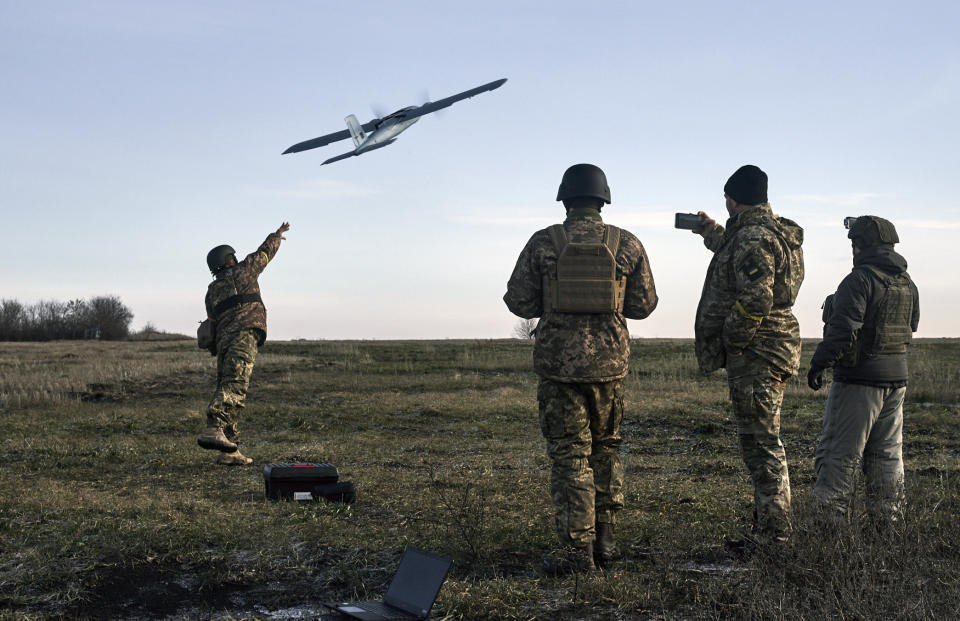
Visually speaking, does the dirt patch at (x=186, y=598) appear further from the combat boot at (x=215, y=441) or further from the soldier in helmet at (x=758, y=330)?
the combat boot at (x=215, y=441)

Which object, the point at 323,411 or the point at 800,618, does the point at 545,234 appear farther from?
the point at 323,411

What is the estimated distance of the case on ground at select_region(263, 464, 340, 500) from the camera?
7457mm

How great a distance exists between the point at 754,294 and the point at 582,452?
1.55 m

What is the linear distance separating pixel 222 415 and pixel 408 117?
92.2 ft

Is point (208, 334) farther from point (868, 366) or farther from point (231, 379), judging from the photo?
point (868, 366)

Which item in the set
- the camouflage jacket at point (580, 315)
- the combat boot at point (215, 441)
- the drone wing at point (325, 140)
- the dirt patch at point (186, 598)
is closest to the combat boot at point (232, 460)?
the combat boot at point (215, 441)

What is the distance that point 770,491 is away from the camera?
5.30 metres

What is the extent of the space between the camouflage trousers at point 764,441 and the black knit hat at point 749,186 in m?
1.14

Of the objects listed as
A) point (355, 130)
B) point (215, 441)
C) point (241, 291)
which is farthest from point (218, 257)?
point (355, 130)

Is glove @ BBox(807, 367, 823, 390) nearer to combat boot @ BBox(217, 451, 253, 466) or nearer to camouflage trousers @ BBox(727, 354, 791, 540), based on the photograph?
camouflage trousers @ BBox(727, 354, 791, 540)

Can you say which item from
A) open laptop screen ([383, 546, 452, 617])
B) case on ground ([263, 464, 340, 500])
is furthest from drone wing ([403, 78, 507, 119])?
open laptop screen ([383, 546, 452, 617])

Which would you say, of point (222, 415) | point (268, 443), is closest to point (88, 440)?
point (268, 443)

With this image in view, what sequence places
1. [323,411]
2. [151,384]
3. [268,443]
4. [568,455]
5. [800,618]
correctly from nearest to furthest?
[800,618] < [568,455] < [268,443] < [323,411] < [151,384]

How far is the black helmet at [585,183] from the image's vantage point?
215 inches
